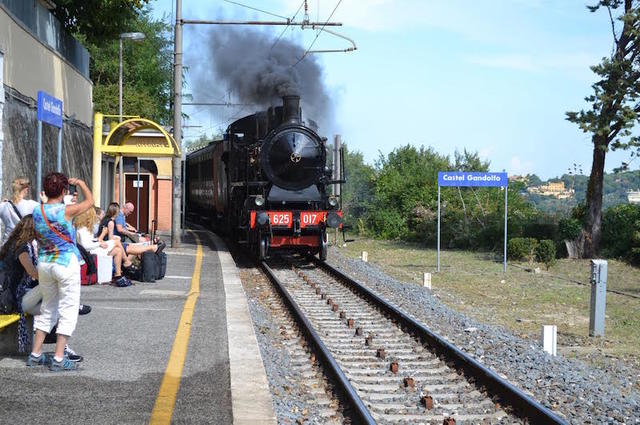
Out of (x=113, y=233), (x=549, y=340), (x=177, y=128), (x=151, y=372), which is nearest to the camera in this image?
(x=151, y=372)

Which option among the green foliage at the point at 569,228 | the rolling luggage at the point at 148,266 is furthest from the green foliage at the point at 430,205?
the rolling luggage at the point at 148,266

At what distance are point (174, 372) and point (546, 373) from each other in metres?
3.56

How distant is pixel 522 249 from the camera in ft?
73.9

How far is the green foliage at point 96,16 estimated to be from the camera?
22.2 meters

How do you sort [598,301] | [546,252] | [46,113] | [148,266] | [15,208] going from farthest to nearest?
[546,252] < [148,266] < [46,113] < [598,301] < [15,208]

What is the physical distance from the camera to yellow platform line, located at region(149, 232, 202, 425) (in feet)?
19.3

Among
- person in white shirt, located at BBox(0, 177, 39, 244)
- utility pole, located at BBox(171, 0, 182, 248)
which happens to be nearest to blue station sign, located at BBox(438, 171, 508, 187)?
utility pole, located at BBox(171, 0, 182, 248)

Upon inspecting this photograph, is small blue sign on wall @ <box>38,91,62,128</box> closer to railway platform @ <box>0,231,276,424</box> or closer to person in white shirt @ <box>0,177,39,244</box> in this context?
railway platform @ <box>0,231,276,424</box>

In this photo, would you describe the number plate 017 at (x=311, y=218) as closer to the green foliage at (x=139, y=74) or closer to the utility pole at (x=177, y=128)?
the utility pole at (x=177, y=128)

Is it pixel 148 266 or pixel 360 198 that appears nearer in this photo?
pixel 148 266

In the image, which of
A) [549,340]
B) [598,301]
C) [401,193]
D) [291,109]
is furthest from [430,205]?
[549,340]

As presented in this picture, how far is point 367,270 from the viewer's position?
62.1ft

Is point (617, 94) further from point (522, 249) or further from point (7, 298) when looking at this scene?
point (7, 298)

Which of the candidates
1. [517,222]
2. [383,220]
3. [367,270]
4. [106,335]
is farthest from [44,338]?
[383,220]
